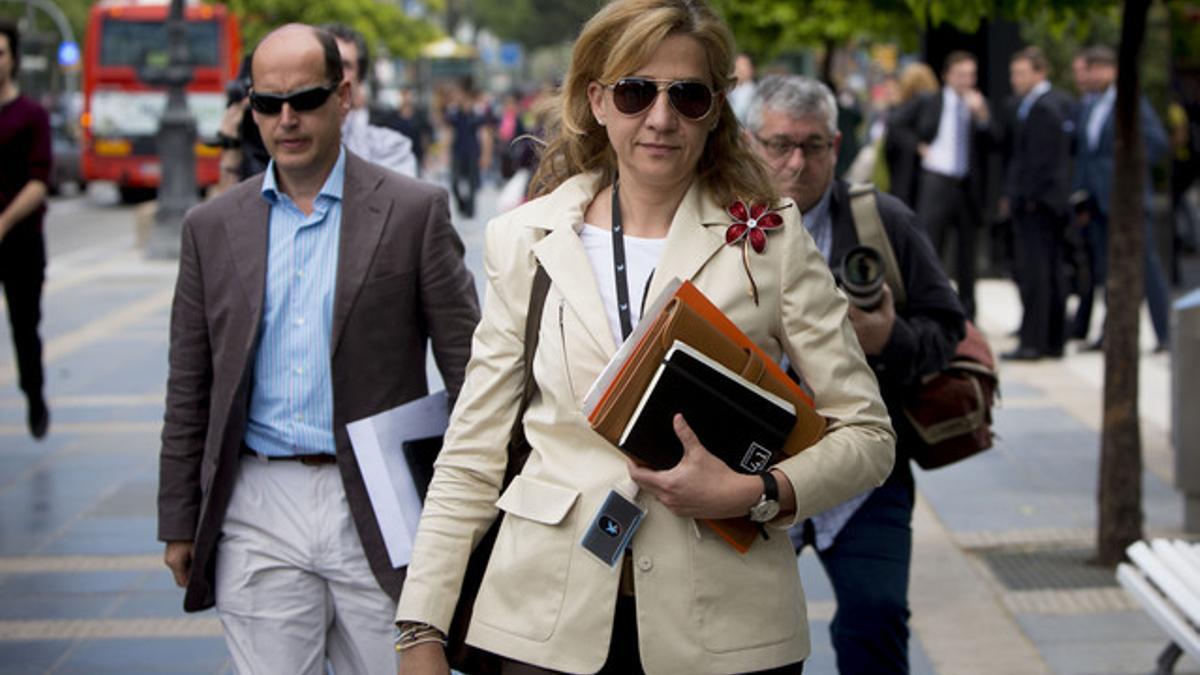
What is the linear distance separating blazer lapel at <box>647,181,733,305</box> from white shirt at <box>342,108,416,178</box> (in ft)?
8.94

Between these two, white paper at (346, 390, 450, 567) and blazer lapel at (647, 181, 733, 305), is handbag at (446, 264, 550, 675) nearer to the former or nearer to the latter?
blazer lapel at (647, 181, 733, 305)

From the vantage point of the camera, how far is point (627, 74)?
9.07ft

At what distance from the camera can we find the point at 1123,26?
6.34 m

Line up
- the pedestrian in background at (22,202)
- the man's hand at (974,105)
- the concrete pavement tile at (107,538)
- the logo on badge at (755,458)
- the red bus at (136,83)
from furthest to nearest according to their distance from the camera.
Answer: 1. the red bus at (136,83)
2. the man's hand at (974,105)
3. the pedestrian in background at (22,202)
4. the concrete pavement tile at (107,538)
5. the logo on badge at (755,458)

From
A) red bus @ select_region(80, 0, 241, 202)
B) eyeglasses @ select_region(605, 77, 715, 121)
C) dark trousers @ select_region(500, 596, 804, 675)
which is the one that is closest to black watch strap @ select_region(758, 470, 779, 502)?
dark trousers @ select_region(500, 596, 804, 675)

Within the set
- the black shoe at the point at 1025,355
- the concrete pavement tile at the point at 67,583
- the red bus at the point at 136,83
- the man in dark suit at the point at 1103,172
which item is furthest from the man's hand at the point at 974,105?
the red bus at the point at 136,83

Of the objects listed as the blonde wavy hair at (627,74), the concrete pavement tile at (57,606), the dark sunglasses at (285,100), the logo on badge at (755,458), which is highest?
the blonde wavy hair at (627,74)

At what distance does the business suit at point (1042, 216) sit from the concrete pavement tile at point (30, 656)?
23.9ft

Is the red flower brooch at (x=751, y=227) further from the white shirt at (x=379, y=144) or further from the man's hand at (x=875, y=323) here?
the white shirt at (x=379, y=144)

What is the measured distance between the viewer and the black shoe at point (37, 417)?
8.84 meters

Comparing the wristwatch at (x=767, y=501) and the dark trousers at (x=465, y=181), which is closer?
the wristwatch at (x=767, y=501)

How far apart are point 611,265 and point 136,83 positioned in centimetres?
3154

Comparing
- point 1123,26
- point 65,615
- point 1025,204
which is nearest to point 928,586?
point 1123,26

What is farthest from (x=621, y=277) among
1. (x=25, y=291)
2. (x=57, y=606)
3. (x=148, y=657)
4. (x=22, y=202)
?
(x=25, y=291)
